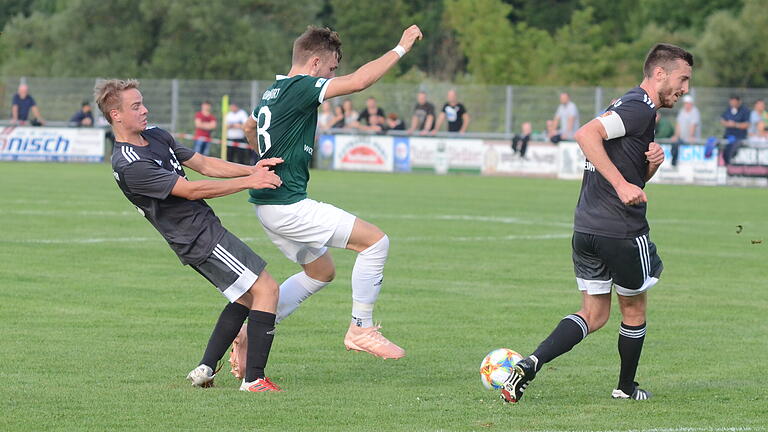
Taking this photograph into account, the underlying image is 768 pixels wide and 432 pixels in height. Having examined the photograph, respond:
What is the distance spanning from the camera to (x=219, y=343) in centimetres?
784

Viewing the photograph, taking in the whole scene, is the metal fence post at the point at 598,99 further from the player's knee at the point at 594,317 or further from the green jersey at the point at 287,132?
the player's knee at the point at 594,317

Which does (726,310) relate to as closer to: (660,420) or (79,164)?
(660,420)

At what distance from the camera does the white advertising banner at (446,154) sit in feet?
117

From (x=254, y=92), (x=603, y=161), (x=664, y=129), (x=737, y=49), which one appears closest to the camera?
(x=603, y=161)

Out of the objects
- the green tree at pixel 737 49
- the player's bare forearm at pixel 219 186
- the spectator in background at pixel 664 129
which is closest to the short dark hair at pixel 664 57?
the player's bare forearm at pixel 219 186

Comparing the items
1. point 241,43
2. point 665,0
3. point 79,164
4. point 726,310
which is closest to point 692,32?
point 665,0

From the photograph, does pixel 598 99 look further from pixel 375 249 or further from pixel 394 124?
pixel 375 249

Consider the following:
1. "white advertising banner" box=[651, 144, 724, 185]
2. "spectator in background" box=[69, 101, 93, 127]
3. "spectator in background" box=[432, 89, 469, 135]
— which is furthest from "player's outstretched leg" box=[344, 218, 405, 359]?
"spectator in background" box=[69, 101, 93, 127]

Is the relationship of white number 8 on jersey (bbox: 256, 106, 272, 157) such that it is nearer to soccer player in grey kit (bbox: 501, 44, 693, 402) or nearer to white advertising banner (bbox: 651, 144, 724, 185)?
soccer player in grey kit (bbox: 501, 44, 693, 402)

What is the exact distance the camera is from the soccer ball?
298 inches

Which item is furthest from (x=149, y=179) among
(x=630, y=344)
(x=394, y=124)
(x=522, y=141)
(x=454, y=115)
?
(x=394, y=124)

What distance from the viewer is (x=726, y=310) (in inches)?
452

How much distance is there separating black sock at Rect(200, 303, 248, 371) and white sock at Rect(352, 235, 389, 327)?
2.43 ft

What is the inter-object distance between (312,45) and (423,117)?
28.3m
